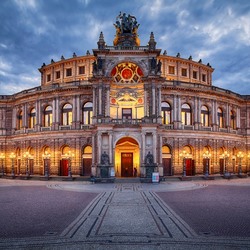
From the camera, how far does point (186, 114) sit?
46250 millimetres

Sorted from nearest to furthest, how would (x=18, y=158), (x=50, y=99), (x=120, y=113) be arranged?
(x=120, y=113) → (x=50, y=99) → (x=18, y=158)

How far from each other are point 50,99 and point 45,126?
5.18m

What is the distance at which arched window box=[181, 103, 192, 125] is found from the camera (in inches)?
1809

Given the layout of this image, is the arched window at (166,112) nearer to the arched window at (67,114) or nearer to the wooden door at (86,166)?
the wooden door at (86,166)

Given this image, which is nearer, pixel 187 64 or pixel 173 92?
pixel 173 92

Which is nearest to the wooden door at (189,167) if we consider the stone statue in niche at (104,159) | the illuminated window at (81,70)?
the stone statue in niche at (104,159)

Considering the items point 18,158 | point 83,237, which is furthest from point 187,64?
point 83,237

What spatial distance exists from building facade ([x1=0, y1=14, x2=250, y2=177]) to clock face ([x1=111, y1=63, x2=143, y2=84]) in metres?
0.17

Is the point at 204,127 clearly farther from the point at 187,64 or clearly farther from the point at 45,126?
the point at 45,126

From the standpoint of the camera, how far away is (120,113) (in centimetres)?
4434

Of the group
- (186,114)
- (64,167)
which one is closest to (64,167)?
(64,167)

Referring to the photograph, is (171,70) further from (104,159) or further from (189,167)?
(104,159)

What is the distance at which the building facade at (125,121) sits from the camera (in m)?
39.7

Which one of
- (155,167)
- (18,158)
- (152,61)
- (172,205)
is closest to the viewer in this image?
(172,205)
